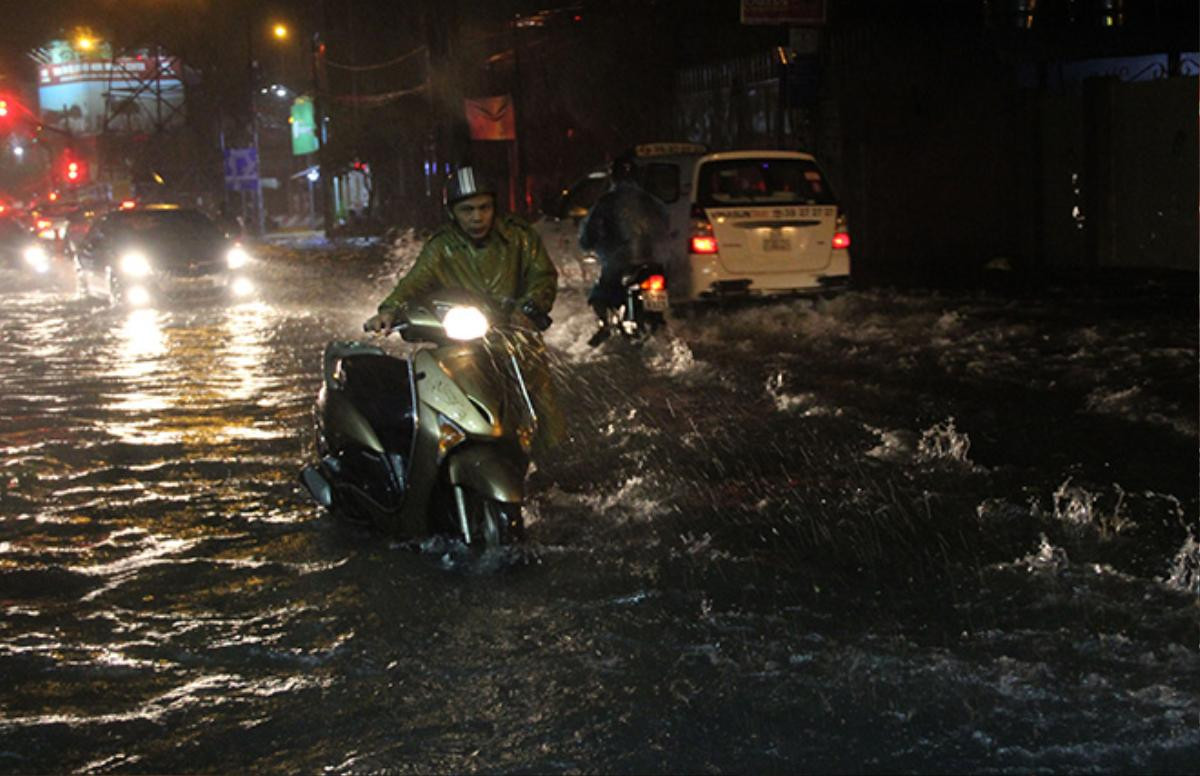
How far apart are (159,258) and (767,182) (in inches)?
397

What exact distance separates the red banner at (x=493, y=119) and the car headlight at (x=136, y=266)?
14.3m

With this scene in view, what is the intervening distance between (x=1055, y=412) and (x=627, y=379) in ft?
12.4

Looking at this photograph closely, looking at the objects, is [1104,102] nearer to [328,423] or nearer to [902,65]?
[902,65]

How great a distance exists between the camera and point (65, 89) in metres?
95.9

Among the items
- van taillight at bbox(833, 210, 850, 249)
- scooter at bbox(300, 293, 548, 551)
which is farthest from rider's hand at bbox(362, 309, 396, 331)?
van taillight at bbox(833, 210, 850, 249)

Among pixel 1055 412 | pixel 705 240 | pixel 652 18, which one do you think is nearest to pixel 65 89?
pixel 652 18

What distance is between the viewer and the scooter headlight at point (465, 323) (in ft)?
20.4

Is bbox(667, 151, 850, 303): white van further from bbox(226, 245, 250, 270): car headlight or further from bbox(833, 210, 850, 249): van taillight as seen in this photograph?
bbox(226, 245, 250, 270): car headlight

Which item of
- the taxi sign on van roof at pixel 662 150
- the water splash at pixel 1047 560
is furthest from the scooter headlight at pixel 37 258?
the water splash at pixel 1047 560

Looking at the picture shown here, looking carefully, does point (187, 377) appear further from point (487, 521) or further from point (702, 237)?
point (487, 521)

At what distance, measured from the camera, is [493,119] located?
3516cm

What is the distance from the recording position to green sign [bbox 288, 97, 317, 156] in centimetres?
7156

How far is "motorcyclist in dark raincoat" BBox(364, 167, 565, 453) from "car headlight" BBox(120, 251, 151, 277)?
51.9 ft

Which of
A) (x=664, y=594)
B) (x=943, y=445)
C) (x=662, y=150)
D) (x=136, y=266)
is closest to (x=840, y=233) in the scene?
(x=662, y=150)
